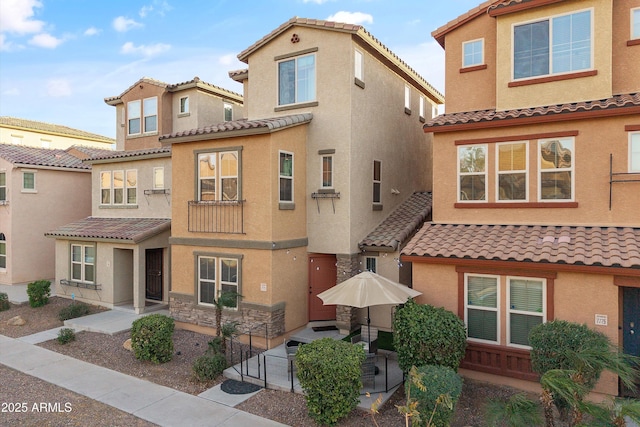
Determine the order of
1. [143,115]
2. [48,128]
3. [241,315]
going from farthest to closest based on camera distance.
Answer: [48,128]
[143,115]
[241,315]

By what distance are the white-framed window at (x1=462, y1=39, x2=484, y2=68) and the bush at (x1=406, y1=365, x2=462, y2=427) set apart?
30.5ft

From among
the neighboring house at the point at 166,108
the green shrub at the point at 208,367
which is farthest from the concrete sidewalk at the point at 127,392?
the neighboring house at the point at 166,108

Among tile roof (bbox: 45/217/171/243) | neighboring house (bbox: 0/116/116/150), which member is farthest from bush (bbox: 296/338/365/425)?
neighboring house (bbox: 0/116/116/150)

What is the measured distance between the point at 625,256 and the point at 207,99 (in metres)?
17.3

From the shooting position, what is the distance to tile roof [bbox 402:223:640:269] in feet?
28.3

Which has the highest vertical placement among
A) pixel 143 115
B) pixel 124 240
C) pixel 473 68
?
pixel 143 115

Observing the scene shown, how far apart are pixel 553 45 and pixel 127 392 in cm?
1406

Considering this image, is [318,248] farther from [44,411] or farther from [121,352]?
[44,411]

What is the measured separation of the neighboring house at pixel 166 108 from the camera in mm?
18875

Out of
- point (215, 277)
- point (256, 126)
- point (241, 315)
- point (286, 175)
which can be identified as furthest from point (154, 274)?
point (256, 126)

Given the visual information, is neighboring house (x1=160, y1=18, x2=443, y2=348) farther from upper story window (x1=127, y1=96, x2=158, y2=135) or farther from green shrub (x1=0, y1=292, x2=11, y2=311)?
green shrub (x1=0, y1=292, x2=11, y2=311)

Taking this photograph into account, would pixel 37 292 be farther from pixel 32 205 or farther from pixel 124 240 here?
pixel 32 205

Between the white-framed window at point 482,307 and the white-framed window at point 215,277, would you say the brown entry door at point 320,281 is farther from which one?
the white-framed window at point 482,307

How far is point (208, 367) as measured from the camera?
32.8ft
